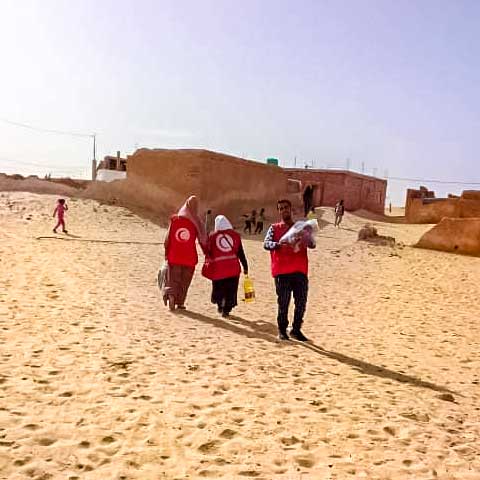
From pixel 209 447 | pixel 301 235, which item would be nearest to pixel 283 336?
pixel 301 235

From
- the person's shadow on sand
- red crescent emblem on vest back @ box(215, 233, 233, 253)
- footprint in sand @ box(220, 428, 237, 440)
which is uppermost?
red crescent emblem on vest back @ box(215, 233, 233, 253)

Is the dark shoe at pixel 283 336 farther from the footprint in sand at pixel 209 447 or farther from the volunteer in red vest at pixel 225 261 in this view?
the footprint in sand at pixel 209 447

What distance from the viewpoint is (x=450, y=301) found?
936cm

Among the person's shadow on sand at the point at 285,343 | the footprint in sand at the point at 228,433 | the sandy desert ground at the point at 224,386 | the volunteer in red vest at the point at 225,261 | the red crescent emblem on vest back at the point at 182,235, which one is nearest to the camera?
the sandy desert ground at the point at 224,386

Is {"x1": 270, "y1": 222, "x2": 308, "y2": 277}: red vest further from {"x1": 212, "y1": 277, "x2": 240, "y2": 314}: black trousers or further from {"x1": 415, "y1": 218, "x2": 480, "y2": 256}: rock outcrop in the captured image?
{"x1": 415, "y1": 218, "x2": 480, "y2": 256}: rock outcrop

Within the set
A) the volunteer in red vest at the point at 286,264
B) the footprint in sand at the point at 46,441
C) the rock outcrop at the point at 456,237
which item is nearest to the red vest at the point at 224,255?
the volunteer in red vest at the point at 286,264

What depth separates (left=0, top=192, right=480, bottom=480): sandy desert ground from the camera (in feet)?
9.36

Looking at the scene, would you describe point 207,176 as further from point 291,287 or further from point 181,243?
point 291,287

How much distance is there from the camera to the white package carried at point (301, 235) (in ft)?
17.5

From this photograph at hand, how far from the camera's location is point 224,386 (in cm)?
403

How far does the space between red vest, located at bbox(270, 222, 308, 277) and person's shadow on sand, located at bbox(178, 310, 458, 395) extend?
835 millimetres

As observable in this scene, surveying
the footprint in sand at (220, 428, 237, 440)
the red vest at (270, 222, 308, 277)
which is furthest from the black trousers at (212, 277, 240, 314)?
the footprint in sand at (220, 428, 237, 440)

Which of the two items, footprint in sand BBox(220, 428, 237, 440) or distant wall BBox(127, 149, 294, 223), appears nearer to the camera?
footprint in sand BBox(220, 428, 237, 440)

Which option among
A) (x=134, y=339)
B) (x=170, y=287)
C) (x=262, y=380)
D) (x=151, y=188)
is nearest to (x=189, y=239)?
(x=170, y=287)
